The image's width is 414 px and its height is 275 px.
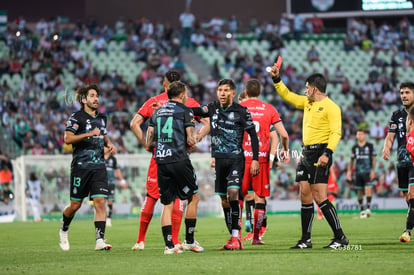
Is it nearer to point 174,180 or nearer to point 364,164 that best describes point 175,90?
point 174,180

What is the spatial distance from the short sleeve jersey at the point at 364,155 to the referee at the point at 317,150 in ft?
40.1

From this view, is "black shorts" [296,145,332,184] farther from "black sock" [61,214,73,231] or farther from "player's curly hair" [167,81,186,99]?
"black sock" [61,214,73,231]

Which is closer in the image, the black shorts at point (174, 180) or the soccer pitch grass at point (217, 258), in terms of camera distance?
the soccer pitch grass at point (217, 258)

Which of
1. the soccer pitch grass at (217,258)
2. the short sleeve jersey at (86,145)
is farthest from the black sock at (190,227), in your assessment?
the short sleeve jersey at (86,145)

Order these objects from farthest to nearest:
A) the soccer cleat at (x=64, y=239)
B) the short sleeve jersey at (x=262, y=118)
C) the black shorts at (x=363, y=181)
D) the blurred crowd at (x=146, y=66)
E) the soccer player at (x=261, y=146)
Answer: the blurred crowd at (x=146, y=66) → the black shorts at (x=363, y=181) → the short sleeve jersey at (x=262, y=118) → the soccer player at (x=261, y=146) → the soccer cleat at (x=64, y=239)

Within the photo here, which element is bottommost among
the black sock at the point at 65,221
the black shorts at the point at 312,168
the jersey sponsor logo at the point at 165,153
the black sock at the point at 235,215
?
the black sock at the point at 65,221

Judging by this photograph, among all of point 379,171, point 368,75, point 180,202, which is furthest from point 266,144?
point 368,75

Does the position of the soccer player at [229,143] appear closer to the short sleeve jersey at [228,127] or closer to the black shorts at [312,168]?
the short sleeve jersey at [228,127]

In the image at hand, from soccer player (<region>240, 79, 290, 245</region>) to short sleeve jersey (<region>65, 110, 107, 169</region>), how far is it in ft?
8.15

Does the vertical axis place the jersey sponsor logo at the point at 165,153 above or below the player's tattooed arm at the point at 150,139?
below

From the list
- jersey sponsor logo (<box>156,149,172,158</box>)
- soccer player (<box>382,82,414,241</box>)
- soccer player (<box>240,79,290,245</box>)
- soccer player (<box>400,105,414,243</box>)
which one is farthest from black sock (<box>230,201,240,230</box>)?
soccer player (<box>382,82,414,241</box>)

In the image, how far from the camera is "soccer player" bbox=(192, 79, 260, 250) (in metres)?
10.5

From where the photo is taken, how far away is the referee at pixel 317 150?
10422 millimetres

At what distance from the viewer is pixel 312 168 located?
34.6 feet
